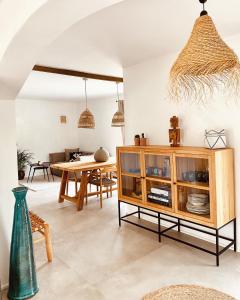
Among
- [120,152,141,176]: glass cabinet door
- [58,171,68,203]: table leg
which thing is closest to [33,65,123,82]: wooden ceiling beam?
[120,152,141,176]: glass cabinet door

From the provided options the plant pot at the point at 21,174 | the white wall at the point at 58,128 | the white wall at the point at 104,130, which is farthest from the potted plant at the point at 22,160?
the white wall at the point at 104,130

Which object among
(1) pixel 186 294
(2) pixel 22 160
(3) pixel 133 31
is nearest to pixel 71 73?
(3) pixel 133 31

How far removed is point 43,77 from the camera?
437 centimetres

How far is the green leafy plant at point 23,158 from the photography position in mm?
7085

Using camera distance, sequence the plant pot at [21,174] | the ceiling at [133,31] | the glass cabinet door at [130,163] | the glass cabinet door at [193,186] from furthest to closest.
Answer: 1. the plant pot at [21,174]
2. the glass cabinet door at [130,163]
3. the glass cabinet door at [193,186]
4. the ceiling at [133,31]

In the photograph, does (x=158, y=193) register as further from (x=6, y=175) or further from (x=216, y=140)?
(x=6, y=175)

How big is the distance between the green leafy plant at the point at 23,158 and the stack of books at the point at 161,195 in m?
5.12

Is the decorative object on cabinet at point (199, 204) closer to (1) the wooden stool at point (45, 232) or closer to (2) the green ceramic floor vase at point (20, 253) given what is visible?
(1) the wooden stool at point (45, 232)

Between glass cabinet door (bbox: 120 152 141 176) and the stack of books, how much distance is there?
0.31 meters

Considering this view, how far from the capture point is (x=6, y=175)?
2145mm

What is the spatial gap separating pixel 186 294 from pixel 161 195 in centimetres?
114

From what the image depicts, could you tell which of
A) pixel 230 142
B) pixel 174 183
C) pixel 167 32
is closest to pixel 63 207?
pixel 174 183

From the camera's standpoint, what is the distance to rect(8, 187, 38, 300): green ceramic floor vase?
1997mm

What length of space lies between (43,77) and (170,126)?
2519 mm
